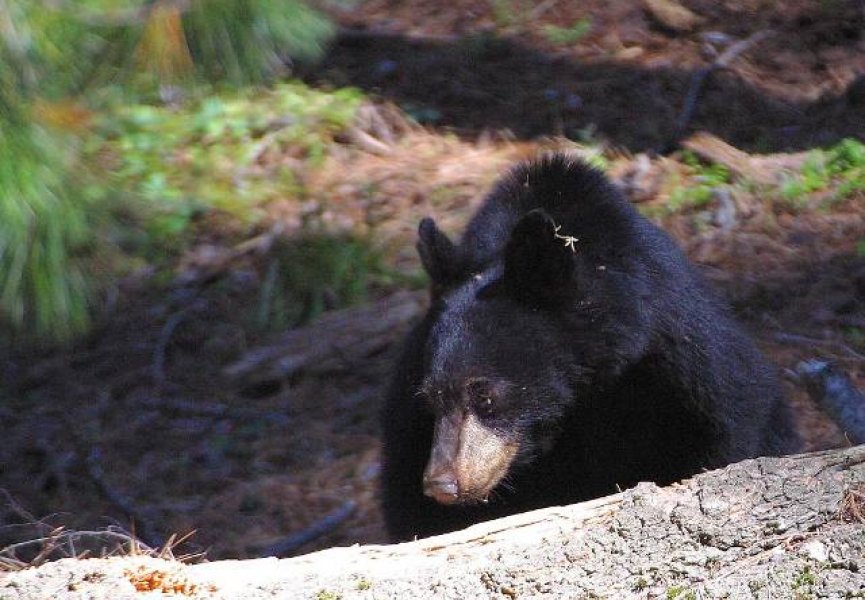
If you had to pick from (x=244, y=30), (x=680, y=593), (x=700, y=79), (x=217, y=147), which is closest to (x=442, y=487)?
(x=680, y=593)

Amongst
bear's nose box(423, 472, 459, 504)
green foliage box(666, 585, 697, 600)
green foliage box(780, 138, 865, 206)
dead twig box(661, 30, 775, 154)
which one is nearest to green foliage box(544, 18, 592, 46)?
dead twig box(661, 30, 775, 154)

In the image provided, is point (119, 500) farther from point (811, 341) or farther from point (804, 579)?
point (804, 579)

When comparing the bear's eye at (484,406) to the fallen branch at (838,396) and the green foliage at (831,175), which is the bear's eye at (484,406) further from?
the green foliage at (831,175)

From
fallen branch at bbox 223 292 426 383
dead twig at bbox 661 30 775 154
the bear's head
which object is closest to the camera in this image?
the bear's head

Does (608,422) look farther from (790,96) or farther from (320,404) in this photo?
(790,96)

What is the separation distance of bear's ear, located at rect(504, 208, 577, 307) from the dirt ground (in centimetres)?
170

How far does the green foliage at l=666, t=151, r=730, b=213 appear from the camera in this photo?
697 cm

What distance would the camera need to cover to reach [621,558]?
2.71 m

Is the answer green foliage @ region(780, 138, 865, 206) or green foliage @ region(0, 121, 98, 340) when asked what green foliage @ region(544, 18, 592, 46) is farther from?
green foliage @ region(0, 121, 98, 340)

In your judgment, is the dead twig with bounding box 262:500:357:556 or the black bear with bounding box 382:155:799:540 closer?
the black bear with bounding box 382:155:799:540

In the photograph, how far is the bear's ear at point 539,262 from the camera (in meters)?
3.84

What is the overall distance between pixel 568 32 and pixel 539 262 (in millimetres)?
5510

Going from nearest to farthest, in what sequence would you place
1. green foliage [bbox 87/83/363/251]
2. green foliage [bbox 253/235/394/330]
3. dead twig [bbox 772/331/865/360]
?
dead twig [bbox 772/331/865/360], green foliage [bbox 253/235/394/330], green foliage [bbox 87/83/363/251]

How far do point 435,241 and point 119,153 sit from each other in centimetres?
441
